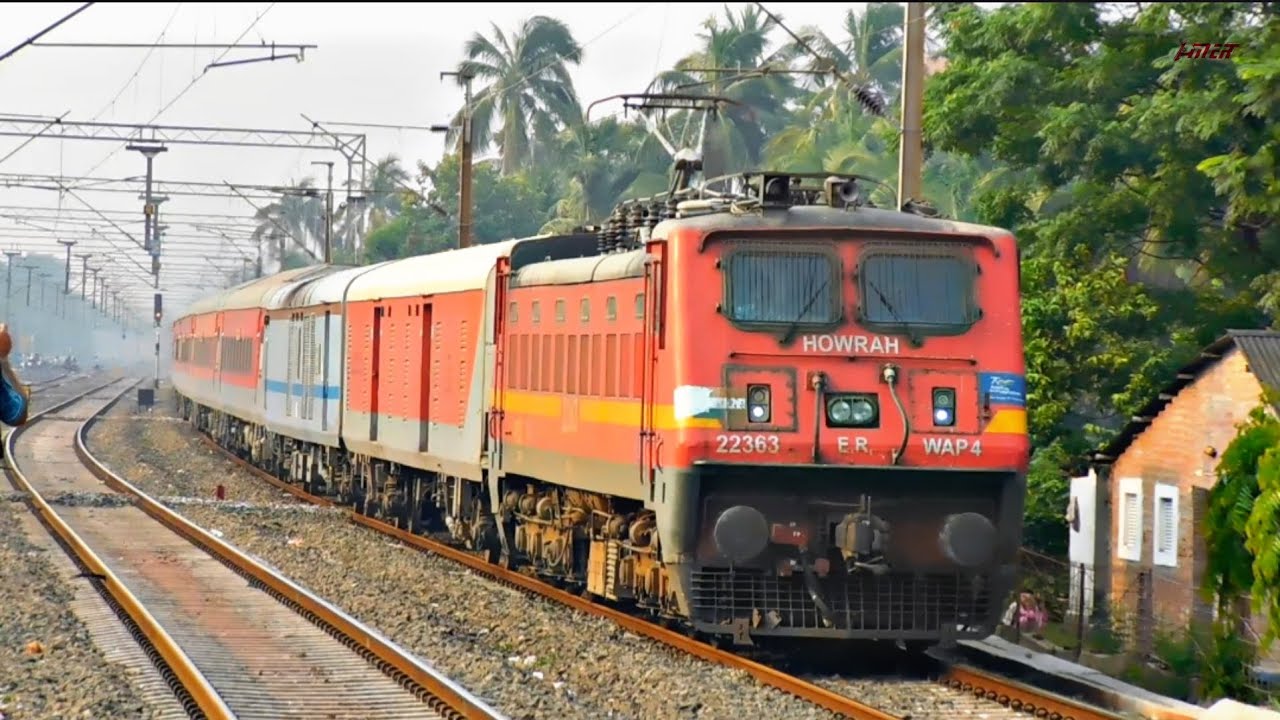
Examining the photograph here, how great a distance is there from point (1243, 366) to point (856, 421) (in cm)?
887

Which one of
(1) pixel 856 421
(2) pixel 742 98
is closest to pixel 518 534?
(1) pixel 856 421

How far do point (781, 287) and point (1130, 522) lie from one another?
438 inches

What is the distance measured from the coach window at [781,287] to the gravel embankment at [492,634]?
241 centimetres

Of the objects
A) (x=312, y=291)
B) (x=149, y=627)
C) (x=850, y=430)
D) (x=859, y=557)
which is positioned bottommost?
(x=149, y=627)

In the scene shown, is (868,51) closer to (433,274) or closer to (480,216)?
(480,216)

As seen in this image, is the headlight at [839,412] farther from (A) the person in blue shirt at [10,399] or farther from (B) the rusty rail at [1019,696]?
(A) the person in blue shirt at [10,399]

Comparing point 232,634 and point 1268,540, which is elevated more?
point 1268,540

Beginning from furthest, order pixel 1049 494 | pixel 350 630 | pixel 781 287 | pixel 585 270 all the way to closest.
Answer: pixel 1049 494, pixel 585 270, pixel 350 630, pixel 781 287

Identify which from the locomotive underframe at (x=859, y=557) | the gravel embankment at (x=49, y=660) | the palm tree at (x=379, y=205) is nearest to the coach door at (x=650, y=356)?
the locomotive underframe at (x=859, y=557)

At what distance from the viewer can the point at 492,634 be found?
1536 centimetres

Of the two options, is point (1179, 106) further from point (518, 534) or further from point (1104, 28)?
point (518, 534)

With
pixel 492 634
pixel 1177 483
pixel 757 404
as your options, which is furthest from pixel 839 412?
pixel 1177 483

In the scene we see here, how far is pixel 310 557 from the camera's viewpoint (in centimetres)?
2144

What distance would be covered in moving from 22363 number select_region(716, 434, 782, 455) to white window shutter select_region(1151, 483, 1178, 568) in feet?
33.0
